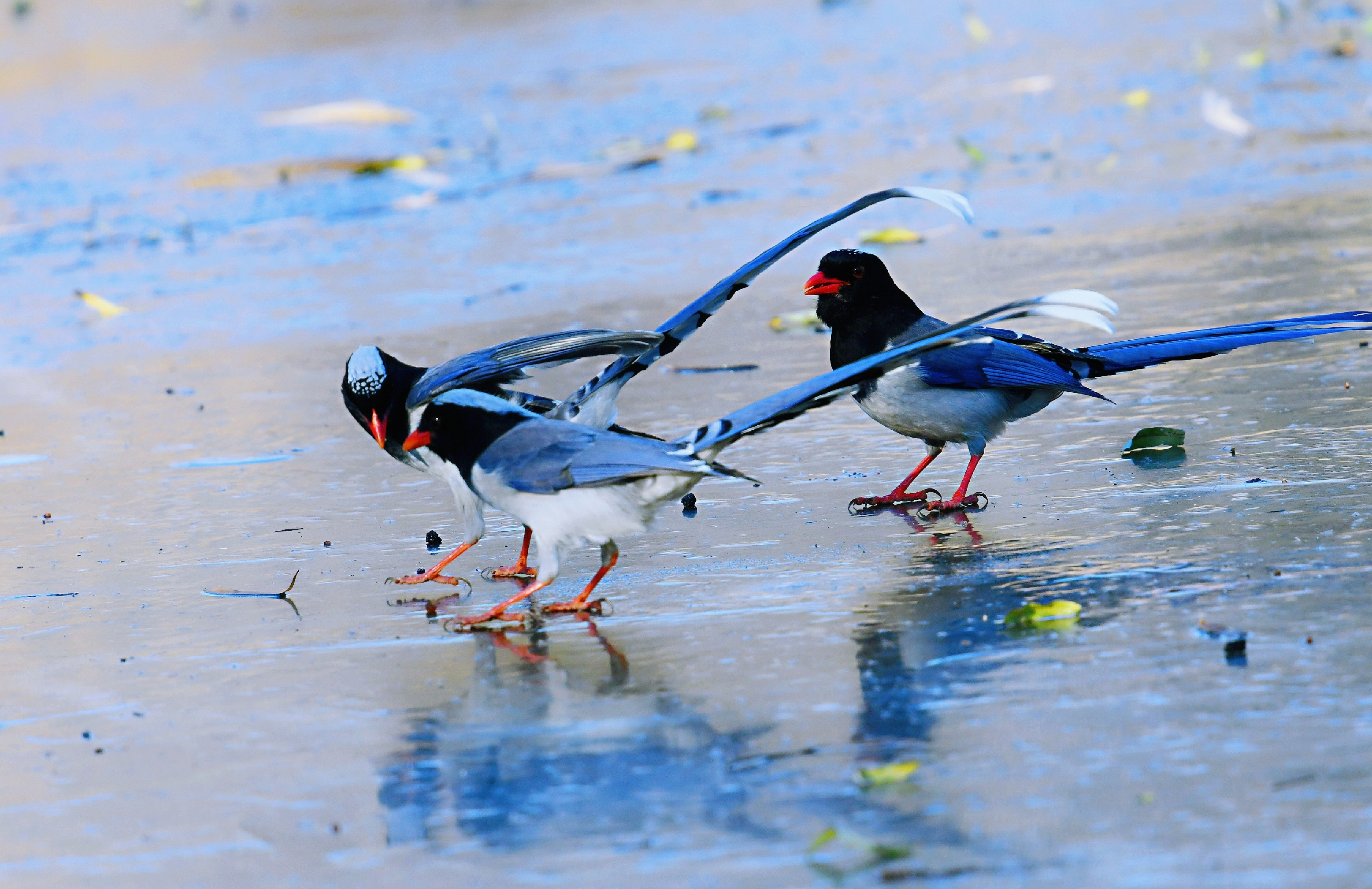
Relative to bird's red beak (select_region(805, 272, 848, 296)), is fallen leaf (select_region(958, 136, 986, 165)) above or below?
above

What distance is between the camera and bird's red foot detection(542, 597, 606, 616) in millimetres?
4391

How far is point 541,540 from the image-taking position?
14.5 feet

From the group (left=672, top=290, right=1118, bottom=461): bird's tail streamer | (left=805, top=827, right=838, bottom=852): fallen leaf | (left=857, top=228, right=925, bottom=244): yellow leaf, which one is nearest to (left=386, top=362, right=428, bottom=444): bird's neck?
(left=672, top=290, right=1118, bottom=461): bird's tail streamer

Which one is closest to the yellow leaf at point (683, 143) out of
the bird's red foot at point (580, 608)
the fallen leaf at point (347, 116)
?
the fallen leaf at point (347, 116)

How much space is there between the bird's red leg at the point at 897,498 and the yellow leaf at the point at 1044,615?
4.22ft

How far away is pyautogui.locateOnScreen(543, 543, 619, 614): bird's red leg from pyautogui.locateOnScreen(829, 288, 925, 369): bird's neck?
1.41m

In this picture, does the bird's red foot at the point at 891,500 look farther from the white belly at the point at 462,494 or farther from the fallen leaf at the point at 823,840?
the fallen leaf at the point at 823,840

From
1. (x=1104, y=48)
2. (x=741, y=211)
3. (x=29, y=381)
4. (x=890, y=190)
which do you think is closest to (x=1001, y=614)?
(x=890, y=190)

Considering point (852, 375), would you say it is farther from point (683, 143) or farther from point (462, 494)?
point (683, 143)

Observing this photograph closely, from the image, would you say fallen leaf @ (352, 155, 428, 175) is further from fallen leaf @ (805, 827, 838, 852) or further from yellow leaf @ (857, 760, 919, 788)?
fallen leaf @ (805, 827, 838, 852)

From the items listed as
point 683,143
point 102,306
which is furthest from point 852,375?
point 683,143

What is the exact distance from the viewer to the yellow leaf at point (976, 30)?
1767 cm

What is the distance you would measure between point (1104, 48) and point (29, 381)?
453 inches

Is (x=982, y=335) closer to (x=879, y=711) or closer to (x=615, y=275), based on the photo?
(x=879, y=711)
